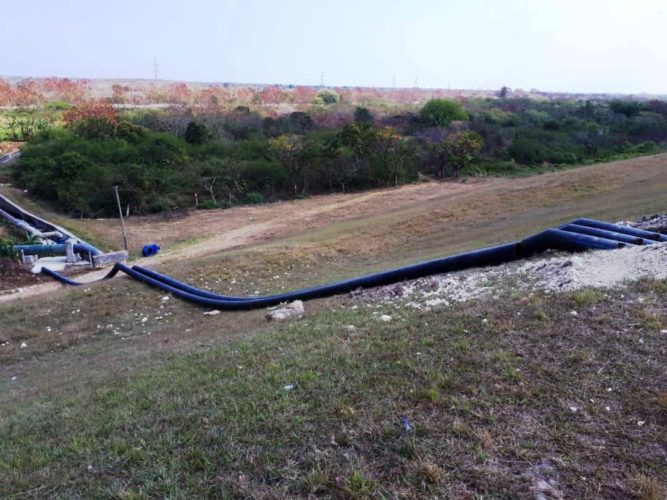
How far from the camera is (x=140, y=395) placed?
14.5 ft

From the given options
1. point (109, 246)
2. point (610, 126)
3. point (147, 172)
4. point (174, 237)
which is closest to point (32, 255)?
point (109, 246)

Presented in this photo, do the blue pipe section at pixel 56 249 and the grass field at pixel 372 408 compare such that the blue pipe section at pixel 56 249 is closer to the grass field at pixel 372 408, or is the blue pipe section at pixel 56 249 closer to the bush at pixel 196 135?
the grass field at pixel 372 408

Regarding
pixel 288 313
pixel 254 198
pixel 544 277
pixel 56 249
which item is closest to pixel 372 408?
pixel 544 277

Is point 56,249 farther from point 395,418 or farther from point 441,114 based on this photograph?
point 441,114

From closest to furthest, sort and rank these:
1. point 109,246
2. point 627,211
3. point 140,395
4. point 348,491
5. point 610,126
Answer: point 348,491 < point 140,395 < point 627,211 < point 109,246 < point 610,126

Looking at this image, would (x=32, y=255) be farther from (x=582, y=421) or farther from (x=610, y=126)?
(x=610, y=126)

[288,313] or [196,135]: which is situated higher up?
[196,135]

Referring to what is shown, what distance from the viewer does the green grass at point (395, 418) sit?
8.80 ft

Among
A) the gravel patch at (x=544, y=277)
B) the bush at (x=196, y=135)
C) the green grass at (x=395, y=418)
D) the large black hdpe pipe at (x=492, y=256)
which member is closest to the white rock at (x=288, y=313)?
the large black hdpe pipe at (x=492, y=256)

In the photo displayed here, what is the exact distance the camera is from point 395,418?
3.19 metres

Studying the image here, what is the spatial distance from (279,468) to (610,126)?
47259mm

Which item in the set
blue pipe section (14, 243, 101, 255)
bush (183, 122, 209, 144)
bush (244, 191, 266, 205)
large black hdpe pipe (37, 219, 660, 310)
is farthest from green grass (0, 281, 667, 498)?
bush (183, 122, 209, 144)

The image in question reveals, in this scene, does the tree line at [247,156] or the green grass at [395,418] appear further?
the tree line at [247,156]

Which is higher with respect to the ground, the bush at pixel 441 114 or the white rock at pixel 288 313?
the bush at pixel 441 114
